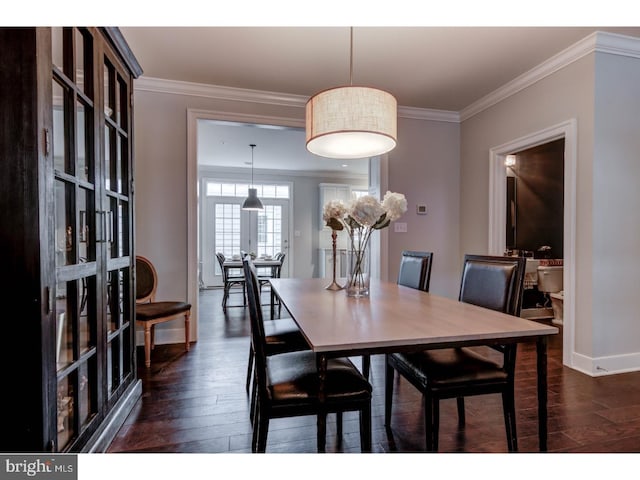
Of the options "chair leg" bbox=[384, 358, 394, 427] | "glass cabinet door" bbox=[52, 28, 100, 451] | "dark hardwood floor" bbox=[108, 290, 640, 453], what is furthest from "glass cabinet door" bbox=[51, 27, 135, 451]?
"chair leg" bbox=[384, 358, 394, 427]

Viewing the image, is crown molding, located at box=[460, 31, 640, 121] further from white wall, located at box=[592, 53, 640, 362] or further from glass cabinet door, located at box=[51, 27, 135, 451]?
glass cabinet door, located at box=[51, 27, 135, 451]

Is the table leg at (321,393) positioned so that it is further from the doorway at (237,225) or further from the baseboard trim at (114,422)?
the doorway at (237,225)

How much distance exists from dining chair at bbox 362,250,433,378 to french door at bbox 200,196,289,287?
5.03 meters

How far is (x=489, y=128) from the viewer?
3631mm

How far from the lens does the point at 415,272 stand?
2.37 m

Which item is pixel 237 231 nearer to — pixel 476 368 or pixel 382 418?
pixel 382 418

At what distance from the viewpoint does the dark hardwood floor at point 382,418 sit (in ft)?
5.39

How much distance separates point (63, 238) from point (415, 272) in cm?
197

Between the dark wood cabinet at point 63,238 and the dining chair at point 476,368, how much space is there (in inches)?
55.1

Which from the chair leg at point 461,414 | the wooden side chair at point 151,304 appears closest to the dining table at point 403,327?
the chair leg at point 461,414

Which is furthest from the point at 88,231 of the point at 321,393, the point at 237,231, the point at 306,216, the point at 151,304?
the point at 306,216
